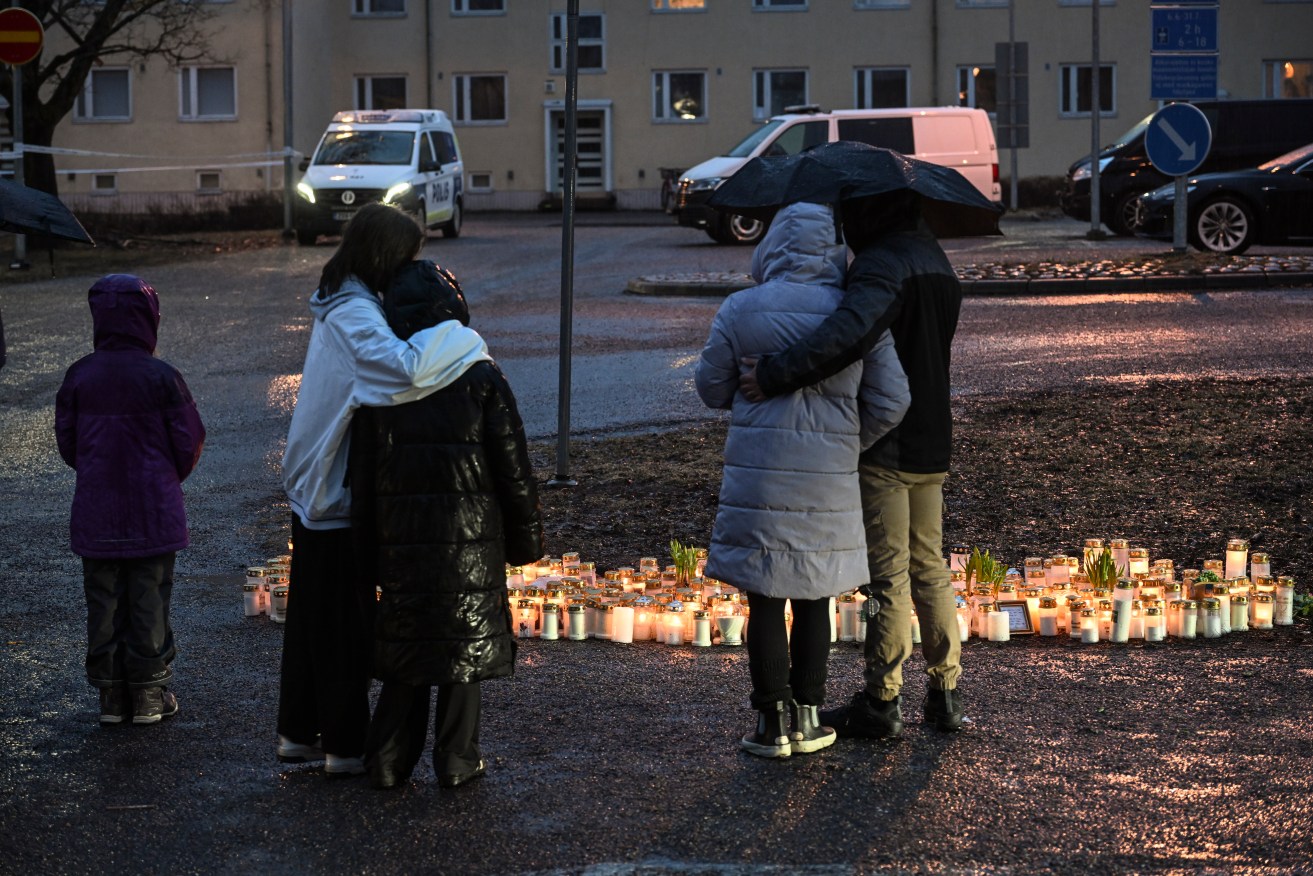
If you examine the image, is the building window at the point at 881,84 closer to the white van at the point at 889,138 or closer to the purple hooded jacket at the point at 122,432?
the white van at the point at 889,138

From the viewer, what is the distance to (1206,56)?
22062 mm

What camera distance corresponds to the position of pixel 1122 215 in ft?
95.3

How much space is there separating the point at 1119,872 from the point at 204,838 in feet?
7.38

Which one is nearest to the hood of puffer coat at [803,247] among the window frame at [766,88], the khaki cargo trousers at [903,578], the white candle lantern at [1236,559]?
the khaki cargo trousers at [903,578]

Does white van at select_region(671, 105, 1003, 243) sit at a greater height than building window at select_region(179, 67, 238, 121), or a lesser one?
lesser

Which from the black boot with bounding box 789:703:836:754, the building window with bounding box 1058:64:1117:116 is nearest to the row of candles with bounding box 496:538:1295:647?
the black boot with bounding box 789:703:836:754

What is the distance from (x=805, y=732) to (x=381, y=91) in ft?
150

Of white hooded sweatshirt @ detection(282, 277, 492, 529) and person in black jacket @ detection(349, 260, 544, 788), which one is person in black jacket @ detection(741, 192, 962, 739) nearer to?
person in black jacket @ detection(349, 260, 544, 788)

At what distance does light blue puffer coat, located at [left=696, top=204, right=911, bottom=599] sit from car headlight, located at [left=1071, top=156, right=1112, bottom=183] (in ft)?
81.6

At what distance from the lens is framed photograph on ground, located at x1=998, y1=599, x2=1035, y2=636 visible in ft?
22.4

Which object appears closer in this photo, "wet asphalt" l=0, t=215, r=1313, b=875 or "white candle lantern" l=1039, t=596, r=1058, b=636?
"wet asphalt" l=0, t=215, r=1313, b=875

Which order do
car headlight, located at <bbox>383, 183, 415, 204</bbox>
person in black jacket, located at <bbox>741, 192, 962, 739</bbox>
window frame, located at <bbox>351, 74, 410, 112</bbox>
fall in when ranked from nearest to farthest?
1. person in black jacket, located at <bbox>741, 192, 962, 739</bbox>
2. car headlight, located at <bbox>383, 183, 415, 204</bbox>
3. window frame, located at <bbox>351, 74, 410, 112</bbox>

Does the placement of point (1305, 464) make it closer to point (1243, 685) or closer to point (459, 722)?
point (1243, 685)

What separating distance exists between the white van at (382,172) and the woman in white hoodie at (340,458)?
A: 74.9 ft
